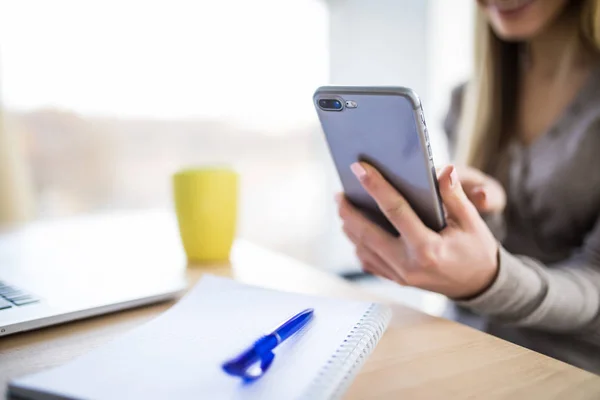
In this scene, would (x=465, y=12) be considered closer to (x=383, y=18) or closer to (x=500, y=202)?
(x=383, y=18)

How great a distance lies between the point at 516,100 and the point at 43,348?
2.53 ft

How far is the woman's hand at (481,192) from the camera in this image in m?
0.56

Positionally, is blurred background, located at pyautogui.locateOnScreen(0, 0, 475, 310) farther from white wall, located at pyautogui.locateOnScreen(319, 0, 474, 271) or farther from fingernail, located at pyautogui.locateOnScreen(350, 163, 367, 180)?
fingernail, located at pyautogui.locateOnScreen(350, 163, 367, 180)

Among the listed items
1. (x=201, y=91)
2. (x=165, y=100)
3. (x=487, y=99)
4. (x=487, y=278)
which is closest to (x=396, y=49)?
(x=201, y=91)

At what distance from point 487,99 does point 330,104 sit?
1.60 feet

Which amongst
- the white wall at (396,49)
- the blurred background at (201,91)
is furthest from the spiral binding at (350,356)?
the white wall at (396,49)

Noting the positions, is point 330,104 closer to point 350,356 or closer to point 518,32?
point 350,356

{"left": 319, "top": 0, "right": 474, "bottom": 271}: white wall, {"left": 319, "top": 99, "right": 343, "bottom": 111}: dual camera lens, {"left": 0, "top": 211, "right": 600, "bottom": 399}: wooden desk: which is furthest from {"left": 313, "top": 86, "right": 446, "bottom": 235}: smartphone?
{"left": 319, "top": 0, "right": 474, "bottom": 271}: white wall

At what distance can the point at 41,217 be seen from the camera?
121cm

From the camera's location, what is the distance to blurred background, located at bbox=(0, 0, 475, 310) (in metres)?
1.15

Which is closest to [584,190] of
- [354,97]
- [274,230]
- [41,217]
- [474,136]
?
[474,136]

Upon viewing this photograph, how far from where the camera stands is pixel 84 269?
0.58m

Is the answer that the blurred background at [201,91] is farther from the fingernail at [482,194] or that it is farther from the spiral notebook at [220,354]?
the spiral notebook at [220,354]

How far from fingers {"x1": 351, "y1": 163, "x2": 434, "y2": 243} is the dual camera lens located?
5 cm
